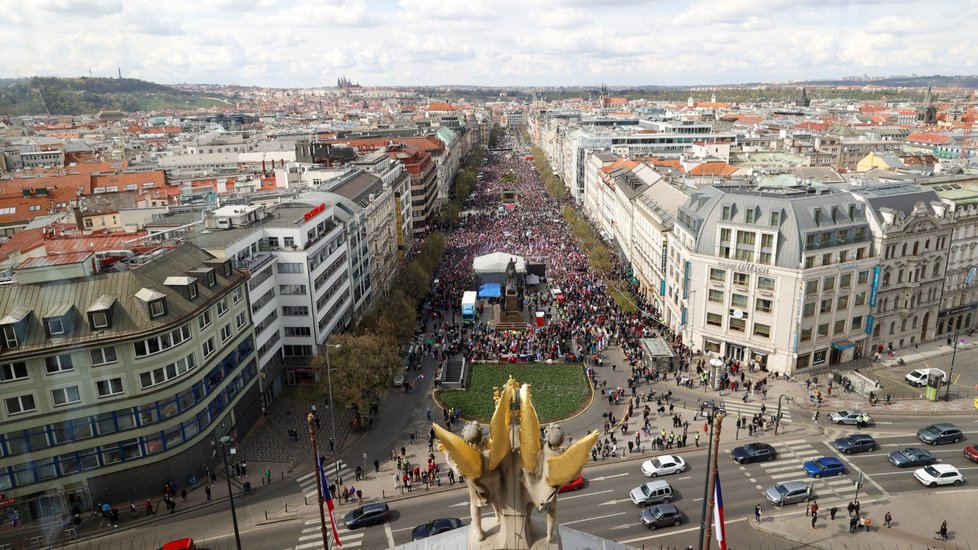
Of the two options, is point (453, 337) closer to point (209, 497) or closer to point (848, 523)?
point (209, 497)

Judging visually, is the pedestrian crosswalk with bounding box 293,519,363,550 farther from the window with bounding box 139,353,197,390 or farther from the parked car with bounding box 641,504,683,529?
the parked car with bounding box 641,504,683,529

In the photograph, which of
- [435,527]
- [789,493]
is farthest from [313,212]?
[789,493]

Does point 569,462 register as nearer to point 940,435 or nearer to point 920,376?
point 940,435

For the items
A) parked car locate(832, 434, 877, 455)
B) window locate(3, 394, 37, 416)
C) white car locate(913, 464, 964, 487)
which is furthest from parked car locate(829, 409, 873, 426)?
window locate(3, 394, 37, 416)

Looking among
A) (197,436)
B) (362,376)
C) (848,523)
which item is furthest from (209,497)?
(848,523)

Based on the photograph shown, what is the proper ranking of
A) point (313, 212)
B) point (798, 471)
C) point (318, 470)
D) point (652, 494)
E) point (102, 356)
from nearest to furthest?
point (318, 470) < point (102, 356) < point (652, 494) < point (798, 471) < point (313, 212)
